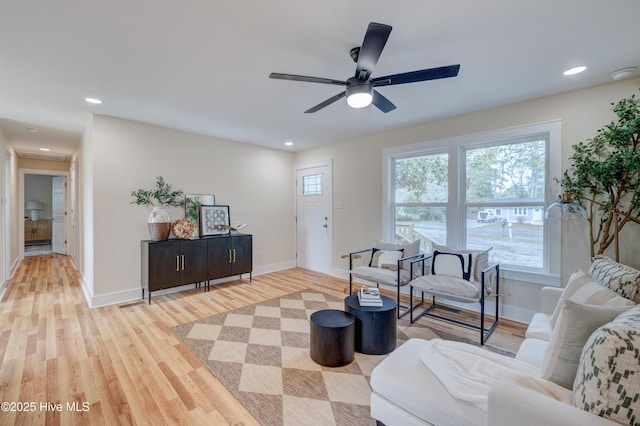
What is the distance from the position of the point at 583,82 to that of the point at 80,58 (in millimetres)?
4430

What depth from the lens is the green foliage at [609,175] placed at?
7.77ft

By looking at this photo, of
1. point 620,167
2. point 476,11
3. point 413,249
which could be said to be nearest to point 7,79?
point 476,11

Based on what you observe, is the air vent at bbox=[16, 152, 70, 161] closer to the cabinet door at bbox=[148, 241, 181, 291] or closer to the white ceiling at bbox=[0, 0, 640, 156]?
the white ceiling at bbox=[0, 0, 640, 156]

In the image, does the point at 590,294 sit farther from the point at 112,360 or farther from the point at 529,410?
the point at 112,360

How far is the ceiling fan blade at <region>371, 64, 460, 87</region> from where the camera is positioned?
1.80 metres

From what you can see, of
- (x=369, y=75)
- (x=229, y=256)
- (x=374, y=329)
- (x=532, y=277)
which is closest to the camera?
(x=369, y=75)

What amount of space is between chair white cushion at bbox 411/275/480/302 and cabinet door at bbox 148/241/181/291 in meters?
3.09

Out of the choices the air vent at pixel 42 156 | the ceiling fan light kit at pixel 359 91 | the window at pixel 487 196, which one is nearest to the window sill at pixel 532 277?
the window at pixel 487 196

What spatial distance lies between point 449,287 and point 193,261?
10.9 ft

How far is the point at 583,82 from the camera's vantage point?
263cm

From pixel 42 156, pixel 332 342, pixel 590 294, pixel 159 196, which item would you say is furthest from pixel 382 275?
pixel 42 156

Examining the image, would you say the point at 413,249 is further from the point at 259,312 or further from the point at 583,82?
the point at 583,82

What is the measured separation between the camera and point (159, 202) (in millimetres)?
4012

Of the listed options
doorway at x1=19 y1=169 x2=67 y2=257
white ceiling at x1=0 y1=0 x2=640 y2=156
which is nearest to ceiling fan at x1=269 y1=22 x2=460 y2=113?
white ceiling at x1=0 y1=0 x2=640 y2=156
